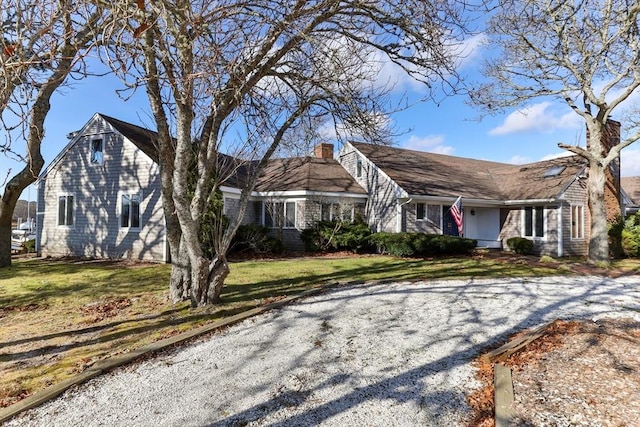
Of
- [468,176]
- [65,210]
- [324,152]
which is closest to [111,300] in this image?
[65,210]

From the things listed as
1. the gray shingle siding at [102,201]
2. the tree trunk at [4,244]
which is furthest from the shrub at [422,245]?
the tree trunk at [4,244]

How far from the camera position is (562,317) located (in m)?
6.25

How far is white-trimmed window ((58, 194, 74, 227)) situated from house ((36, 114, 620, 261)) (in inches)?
1.7

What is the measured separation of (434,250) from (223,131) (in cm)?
1099

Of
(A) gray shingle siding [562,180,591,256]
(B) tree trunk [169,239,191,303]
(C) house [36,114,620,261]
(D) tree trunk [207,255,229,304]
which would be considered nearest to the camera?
(D) tree trunk [207,255,229,304]

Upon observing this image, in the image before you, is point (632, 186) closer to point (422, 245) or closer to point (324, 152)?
point (324, 152)

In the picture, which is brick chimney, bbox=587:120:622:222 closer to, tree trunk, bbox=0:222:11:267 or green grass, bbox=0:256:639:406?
green grass, bbox=0:256:639:406

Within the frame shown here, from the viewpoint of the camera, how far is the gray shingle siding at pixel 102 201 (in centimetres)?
1462

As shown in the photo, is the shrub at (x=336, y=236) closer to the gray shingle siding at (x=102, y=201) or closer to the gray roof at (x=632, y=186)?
the gray shingle siding at (x=102, y=201)

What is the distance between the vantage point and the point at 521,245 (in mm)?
17859

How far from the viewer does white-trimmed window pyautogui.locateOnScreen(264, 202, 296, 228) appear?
18812mm

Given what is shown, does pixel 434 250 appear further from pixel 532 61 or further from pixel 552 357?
pixel 552 357

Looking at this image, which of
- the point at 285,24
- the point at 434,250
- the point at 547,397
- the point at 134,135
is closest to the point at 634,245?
the point at 434,250

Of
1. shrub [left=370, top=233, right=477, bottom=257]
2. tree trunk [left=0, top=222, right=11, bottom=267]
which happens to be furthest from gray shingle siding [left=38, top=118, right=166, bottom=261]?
shrub [left=370, top=233, right=477, bottom=257]
